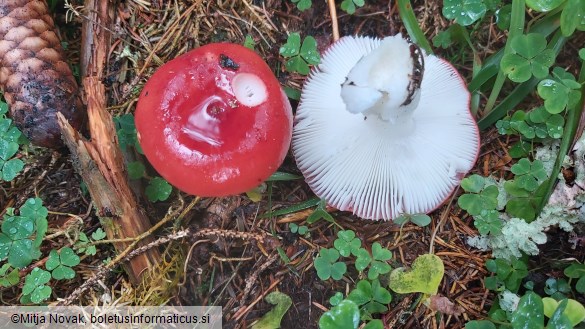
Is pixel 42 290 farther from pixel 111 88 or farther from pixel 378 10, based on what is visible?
pixel 378 10

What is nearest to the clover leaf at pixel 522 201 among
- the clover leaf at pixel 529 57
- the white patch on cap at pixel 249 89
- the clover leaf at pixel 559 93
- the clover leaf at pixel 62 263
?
the clover leaf at pixel 559 93

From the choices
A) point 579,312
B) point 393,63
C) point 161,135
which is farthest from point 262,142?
point 579,312

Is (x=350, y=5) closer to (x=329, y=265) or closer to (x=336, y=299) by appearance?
(x=329, y=265)

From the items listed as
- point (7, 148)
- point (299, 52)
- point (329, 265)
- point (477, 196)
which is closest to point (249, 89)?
point (299, 52)

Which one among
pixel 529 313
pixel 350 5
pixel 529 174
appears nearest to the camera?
pixel 529 313

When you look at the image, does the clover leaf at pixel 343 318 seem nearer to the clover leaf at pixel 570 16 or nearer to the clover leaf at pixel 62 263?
the clover leaf at pixel 62 263

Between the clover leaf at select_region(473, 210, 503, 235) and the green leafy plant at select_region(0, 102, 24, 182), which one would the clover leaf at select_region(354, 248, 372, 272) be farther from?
the green leafy plant at select_region(0, 102, 24, 182)

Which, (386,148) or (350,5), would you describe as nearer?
(386,148)
